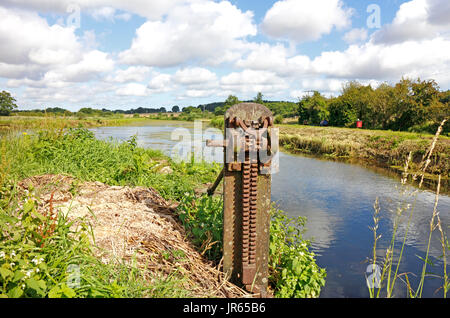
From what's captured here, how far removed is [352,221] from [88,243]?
218 inches

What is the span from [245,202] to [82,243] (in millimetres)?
1672

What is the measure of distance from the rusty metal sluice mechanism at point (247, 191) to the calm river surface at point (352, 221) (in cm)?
127

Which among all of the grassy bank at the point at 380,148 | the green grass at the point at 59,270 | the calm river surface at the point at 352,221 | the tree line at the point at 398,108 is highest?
the tree line at the point at 398,108

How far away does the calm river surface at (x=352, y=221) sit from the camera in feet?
14.4

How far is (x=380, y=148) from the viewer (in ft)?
50.1

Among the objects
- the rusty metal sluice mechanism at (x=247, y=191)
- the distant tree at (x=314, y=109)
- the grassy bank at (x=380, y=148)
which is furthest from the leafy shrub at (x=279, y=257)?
the distant tree at (x=314, y=109)

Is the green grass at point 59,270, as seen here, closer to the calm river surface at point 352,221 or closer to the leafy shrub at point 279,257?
the leafy shrub at point 279,257

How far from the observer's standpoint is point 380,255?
4.96 metres

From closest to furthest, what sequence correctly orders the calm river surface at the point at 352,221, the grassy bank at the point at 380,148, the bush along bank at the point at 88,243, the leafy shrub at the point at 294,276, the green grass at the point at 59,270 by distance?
the green grass at the point at 59,270, the bush along bank at the point at 88,243, the leafy shrub at the point at 294,276, the calm river surface at the point at 352,221, the grassy bank at the point at 380,148

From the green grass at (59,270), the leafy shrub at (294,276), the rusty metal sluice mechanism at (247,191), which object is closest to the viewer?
the green grass at (59,270)

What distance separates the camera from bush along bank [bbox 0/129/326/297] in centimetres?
229

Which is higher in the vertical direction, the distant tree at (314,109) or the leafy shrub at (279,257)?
the distant tree at (314,109)

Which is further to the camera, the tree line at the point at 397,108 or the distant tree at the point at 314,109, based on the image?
the distant tree at the point at 314,109
